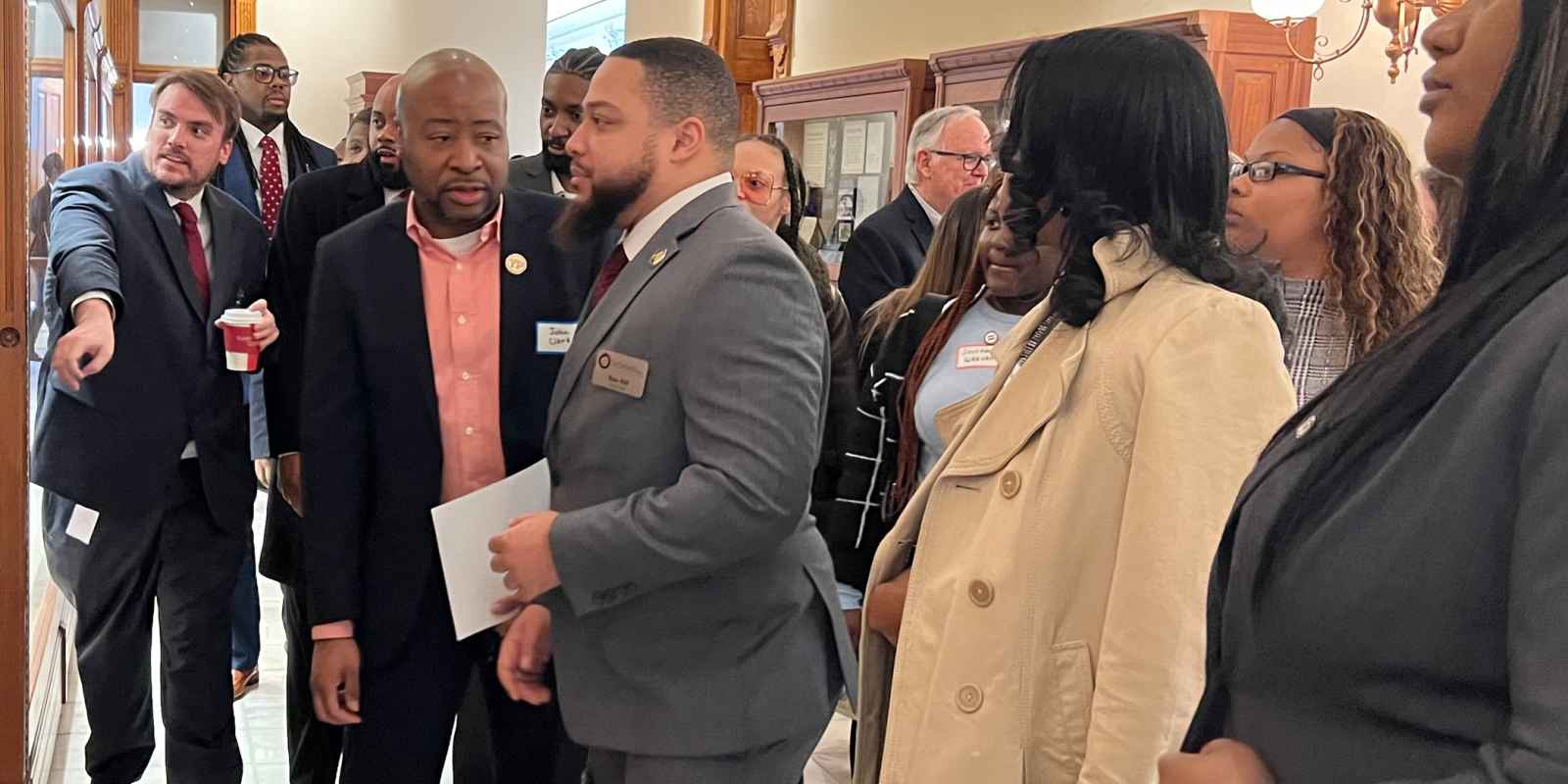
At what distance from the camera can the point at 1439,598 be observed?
82 centimetres

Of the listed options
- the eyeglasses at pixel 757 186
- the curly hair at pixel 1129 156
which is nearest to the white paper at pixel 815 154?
the eyeglasses at pixel 757 186

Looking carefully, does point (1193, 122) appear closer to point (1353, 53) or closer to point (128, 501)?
point (128, 501)

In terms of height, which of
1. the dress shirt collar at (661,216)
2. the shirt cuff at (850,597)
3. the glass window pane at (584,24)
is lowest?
the shirt cuff at (850,597)

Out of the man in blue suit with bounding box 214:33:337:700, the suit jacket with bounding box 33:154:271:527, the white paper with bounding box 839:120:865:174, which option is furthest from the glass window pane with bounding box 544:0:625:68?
the suit jacket with bounding box 33:154:271:527

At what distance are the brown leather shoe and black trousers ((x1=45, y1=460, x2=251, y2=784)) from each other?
982 millimetres

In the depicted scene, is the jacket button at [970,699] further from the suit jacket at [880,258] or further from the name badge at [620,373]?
the suit jacket at [880,258]

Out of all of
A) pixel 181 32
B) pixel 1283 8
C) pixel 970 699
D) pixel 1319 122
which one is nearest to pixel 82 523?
pixel 970 699

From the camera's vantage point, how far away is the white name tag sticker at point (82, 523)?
9.75 feet

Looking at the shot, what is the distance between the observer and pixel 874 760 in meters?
1.84

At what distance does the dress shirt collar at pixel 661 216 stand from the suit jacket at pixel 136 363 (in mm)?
1470

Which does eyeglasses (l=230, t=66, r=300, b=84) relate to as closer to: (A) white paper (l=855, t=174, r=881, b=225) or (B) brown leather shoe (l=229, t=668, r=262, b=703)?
(B) brown leather shoe (l=229, t=668, r=262, b=703)

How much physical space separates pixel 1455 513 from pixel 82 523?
2898mm

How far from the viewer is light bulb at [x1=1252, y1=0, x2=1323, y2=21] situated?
4.29 meters

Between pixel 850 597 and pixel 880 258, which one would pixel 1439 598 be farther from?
pixel 880 258
